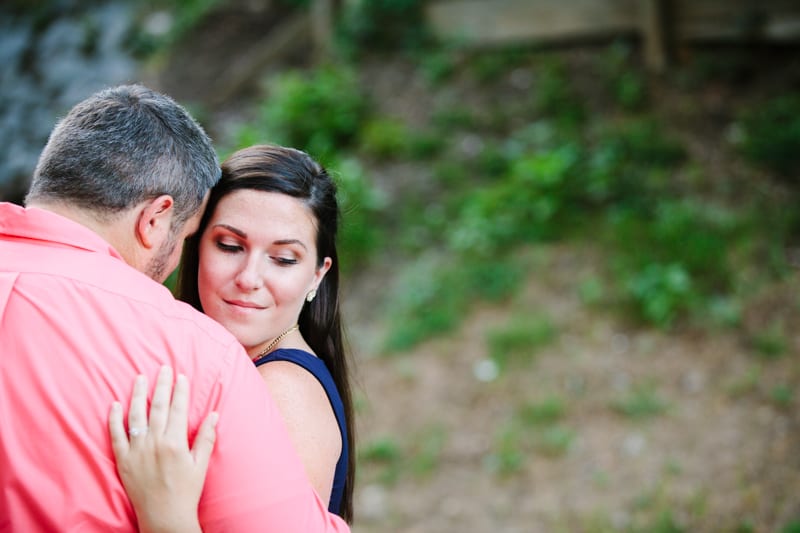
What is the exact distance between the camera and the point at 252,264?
7.39ft

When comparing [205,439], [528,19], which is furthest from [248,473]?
[528,19]

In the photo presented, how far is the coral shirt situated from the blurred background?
6.75 feet

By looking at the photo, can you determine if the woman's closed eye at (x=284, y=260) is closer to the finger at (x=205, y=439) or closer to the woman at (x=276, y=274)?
the woman at (x=276, y=274)

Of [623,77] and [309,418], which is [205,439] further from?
[623,77]

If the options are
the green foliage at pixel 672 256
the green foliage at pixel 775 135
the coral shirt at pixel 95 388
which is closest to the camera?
the coral shirt at pixel 95 388

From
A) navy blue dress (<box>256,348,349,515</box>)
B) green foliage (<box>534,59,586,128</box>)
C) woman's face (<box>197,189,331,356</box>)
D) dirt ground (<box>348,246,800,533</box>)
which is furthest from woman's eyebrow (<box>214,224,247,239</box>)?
green foliage (<box>534,59,586,128</box>)

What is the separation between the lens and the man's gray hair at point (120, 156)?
190cm

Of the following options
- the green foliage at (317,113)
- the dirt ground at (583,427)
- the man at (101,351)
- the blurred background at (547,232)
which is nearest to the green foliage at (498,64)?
the blurred background at (547,232)

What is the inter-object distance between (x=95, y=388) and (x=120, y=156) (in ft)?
1.85

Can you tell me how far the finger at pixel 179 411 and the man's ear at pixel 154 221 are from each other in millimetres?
421

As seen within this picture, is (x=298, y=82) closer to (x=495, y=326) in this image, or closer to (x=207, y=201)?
(x=495, y=326)

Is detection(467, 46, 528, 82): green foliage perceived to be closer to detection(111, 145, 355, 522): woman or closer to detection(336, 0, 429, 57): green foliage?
detection(336, 0, 429, 57): green foliage

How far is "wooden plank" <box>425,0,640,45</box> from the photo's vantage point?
8.31 m

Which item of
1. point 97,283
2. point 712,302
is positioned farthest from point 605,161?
point 97,283
